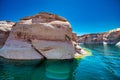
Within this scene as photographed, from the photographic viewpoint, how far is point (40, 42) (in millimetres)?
27734

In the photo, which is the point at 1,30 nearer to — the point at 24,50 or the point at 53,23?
the point at 24,50

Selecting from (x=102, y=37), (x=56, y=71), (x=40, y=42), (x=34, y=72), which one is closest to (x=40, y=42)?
(x=40, y=42)

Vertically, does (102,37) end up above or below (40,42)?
above

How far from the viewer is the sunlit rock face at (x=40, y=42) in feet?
87.0

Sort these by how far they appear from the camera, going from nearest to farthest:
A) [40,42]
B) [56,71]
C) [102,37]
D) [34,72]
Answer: [34,72] < [56,71] < [40,42] < [102,37]

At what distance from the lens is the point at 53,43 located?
27594 mm

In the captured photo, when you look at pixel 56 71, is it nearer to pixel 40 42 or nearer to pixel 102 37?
pixel 40 42

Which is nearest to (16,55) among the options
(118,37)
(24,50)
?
(24,50)

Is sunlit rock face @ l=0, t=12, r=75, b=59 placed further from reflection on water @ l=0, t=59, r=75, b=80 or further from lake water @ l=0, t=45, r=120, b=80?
reflection on water @ l=0, t=59, r=75, b=80

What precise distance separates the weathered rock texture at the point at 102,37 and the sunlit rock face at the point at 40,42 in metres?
99.0

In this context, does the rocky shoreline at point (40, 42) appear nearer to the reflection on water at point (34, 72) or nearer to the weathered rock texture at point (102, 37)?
the reflection on water at point (34, 72)

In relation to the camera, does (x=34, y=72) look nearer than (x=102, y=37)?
Yes

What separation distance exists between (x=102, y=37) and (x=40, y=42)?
124635 millimetres

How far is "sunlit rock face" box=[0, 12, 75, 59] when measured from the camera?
2653 centimetres
